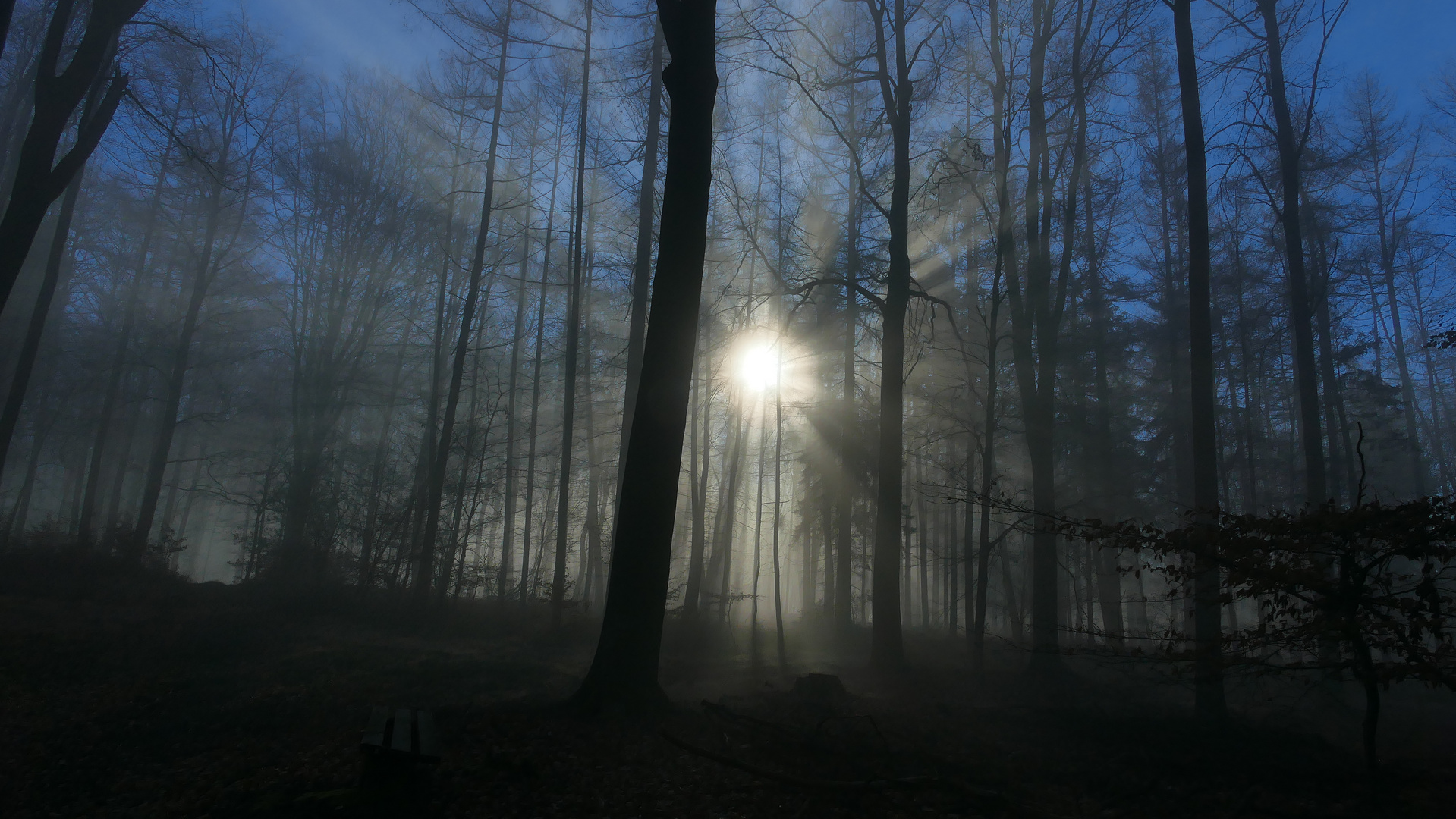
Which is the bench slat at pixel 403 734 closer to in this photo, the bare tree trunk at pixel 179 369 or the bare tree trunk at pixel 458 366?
the bare tree trunk at pixel 458 366

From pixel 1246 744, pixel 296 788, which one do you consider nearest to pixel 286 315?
pixel 296 788

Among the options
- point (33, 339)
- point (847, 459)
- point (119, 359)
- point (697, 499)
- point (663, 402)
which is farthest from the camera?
point (119, 359)

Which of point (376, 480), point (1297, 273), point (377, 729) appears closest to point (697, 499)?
point (376, 480)

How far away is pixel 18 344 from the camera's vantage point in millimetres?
21859

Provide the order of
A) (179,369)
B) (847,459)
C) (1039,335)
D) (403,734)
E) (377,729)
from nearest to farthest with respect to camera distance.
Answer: (403,734)
(377,729)
(1039,335)
(847,459)
(179,369)

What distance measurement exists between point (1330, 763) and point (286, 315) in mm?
24510

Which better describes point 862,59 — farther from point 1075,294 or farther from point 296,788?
point 296,788

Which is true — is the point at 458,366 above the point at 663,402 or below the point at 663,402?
above

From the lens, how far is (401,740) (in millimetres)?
4191

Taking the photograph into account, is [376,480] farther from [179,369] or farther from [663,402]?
[663,402]

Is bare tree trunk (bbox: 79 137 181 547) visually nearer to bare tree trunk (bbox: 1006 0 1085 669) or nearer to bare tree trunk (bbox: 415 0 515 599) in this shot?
bare tree trunk (bbox: 415 0 515 599)

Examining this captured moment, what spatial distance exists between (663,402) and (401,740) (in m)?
3.59

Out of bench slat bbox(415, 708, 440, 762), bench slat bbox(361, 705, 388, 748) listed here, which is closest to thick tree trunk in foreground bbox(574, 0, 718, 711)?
bench slat bbox(415, 708, 440, 762)

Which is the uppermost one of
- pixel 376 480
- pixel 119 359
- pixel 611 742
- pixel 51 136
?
pixel 119 359
